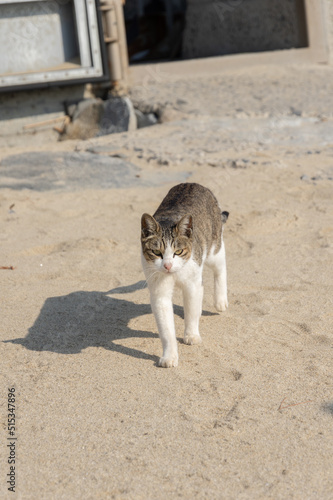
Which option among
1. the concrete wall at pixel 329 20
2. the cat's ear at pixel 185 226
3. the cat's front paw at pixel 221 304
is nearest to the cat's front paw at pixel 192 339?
the cat's front paw at pixel 221 304

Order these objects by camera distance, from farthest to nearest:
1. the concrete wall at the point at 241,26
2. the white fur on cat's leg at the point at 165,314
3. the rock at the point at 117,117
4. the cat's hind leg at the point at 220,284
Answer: the concrete wall at the point at 241,26, the rock at the point at 117,117, the cat's hind leg at the point at 220,284, the white fur on cat's leg at the point at 165,314

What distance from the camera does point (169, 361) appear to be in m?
3.72

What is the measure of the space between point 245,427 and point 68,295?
213 centimetres

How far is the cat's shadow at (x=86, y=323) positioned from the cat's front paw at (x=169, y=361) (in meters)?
0.12

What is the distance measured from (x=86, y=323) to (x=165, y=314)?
91 centimetres

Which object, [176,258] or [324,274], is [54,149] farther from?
[176,258]

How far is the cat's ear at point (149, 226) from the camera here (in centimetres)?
361

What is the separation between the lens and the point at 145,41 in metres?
15.1

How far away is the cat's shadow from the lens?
409cm

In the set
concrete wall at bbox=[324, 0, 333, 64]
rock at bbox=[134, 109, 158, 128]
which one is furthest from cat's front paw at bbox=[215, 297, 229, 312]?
concrete wall at bbox=[324, 0, 333, 64]

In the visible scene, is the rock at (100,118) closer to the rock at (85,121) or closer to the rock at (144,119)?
the rock at (85,121)

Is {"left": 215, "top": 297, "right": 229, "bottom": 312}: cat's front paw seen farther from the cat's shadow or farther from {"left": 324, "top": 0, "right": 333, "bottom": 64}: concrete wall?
{"left": 324, "top": 0, "right": 333, "bottom": 64}: concrete wall

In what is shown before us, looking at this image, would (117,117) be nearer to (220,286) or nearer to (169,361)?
(220,286)

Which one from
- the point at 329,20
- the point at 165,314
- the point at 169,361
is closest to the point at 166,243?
the point at 165,314
